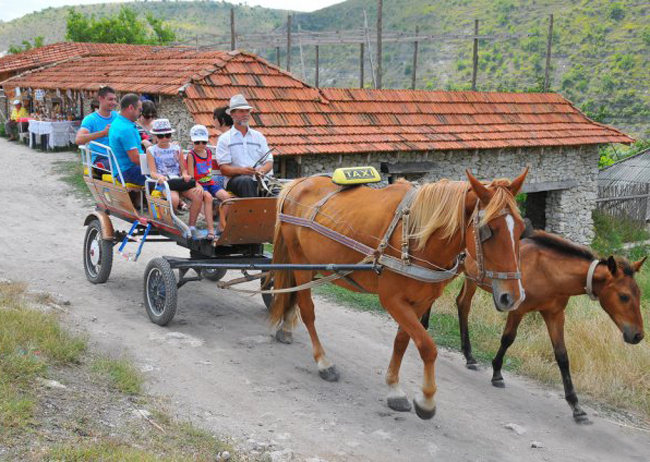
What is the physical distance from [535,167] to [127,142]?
41.6 ft

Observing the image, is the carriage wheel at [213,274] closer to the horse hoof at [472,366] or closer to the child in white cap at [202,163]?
the child in white cap at [202,163]

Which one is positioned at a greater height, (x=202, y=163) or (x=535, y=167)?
(x=202, y=163)

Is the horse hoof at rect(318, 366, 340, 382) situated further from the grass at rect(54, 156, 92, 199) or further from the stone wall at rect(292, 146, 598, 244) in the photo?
the grass at rect(54, 156, 92, 199)

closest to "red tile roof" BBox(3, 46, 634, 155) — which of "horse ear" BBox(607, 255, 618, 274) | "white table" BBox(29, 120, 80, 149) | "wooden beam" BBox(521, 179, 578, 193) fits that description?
"wooden beam" BBox(521, 179, 578, 193)

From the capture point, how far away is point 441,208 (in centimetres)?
481

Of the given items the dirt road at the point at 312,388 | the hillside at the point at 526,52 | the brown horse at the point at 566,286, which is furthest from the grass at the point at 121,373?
the hillside at the point at 526,52

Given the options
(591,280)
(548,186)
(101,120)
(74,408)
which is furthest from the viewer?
(548,186)

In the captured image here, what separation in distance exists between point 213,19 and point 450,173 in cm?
8198

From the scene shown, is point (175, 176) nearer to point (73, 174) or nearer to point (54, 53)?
point (73, 174)

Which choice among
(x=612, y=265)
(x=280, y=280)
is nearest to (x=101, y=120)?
(x=280, y=280)

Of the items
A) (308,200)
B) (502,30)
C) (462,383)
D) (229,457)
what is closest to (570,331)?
(462,383)

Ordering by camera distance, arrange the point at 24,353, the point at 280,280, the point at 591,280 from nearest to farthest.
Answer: the point at 24,353, the point at 591,280, the point at 280,280

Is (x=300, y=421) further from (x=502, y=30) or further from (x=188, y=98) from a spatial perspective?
(x=502, y=30)

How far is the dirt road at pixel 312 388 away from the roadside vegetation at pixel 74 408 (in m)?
0.30
